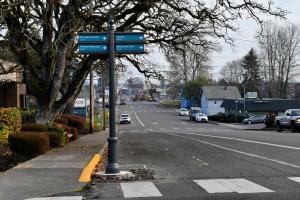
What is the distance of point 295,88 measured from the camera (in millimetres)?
147625

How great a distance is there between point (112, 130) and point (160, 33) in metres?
15.3

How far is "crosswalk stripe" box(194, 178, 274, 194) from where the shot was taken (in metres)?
10.4

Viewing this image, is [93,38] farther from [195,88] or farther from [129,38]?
[195,88]

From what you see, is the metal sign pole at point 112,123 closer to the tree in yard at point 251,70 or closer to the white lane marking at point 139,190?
the white lane marking at point 139,190

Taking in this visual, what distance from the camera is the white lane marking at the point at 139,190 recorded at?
1012 cm

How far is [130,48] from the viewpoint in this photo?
13188 millimetres

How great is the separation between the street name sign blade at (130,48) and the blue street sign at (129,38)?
95 millimetres

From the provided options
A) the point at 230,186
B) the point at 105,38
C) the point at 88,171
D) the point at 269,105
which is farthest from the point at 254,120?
the point at 230,186

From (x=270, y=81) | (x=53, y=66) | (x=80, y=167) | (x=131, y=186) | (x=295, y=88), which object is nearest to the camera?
(x=131, y=186)

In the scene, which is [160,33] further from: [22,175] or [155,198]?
[155,198]

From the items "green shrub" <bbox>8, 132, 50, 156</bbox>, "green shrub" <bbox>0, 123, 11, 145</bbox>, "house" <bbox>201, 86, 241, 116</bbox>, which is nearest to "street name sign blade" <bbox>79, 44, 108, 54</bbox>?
"green shrub" <bbox>8, 132, 50, 156</bbox>

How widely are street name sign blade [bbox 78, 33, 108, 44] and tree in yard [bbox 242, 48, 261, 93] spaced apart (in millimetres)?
125666

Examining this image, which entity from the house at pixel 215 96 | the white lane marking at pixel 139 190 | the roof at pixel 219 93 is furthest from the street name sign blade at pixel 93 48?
the roof at pixel 219 93

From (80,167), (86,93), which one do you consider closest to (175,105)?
(86,93)
